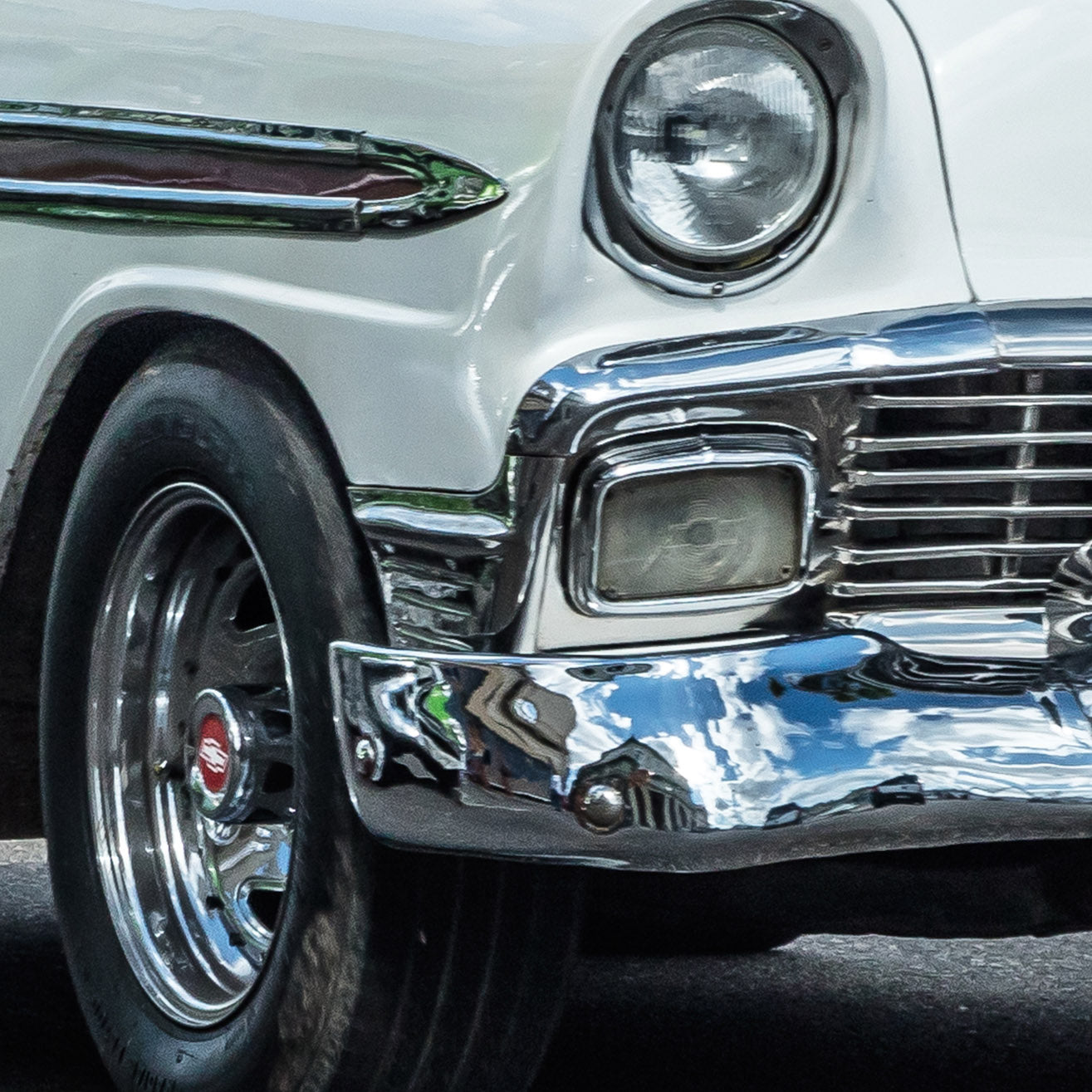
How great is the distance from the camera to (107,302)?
2.65 m

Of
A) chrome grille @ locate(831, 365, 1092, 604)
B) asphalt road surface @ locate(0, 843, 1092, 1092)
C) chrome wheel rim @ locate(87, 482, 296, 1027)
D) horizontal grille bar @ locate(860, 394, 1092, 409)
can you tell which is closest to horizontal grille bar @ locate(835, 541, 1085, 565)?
chrome grille @ locate(831, 365, 1092, 604)

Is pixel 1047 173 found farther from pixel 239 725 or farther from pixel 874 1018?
pixel 874 1018

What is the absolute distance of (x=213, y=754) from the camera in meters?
2.72

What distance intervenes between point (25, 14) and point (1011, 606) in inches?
52.1

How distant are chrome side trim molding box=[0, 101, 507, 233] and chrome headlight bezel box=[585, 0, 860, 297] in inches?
4.2

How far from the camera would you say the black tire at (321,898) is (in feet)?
7.76

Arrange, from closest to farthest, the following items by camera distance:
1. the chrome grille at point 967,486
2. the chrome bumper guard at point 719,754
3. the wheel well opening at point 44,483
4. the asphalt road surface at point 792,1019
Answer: the chrome bumper guard at point 719,754 → the chrome grille at point 967,486 → the wheel well opening at point 44,483 → the asphalt road surface at point 792,1019

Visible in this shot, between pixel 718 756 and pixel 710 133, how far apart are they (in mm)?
594

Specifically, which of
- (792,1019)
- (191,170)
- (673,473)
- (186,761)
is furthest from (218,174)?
(792,1019)

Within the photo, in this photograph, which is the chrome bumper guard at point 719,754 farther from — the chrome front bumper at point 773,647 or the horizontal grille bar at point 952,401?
the horizontal grille bar at point 952,401

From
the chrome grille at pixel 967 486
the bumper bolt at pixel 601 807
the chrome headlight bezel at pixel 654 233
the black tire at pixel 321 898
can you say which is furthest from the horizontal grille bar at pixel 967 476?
the black tire at pixel 321 898

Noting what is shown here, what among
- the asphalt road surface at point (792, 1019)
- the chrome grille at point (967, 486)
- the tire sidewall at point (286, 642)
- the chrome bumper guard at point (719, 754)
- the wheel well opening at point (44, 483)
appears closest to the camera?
the chrome bumper guard at point (719, 754)

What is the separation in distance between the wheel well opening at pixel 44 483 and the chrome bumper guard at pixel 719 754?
0.35m

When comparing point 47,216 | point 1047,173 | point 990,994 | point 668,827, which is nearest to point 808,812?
point 668,827
